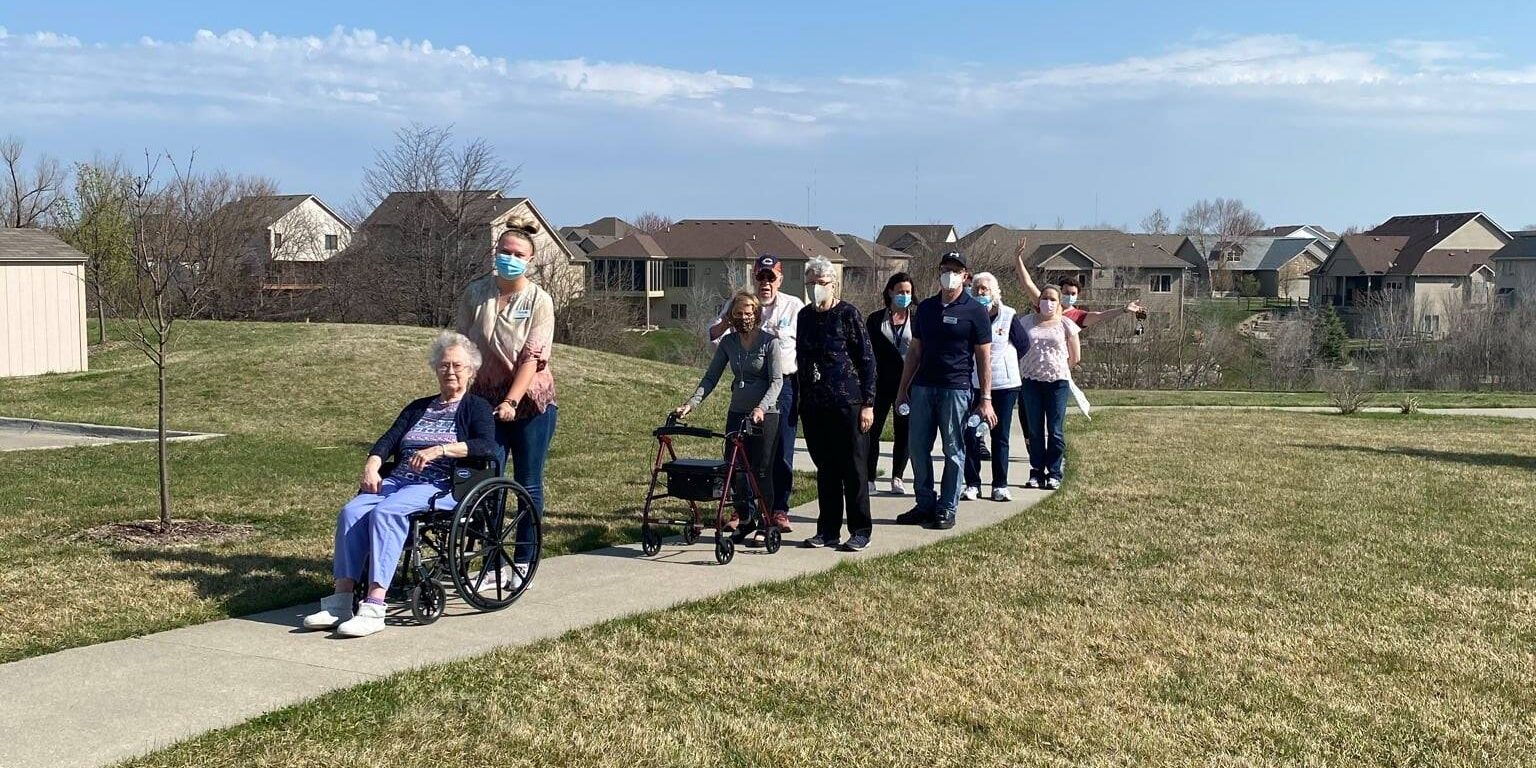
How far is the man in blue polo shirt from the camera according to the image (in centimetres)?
909

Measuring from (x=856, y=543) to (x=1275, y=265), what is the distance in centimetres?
9845

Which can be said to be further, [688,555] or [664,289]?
[664,289]

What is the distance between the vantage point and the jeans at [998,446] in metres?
10.7

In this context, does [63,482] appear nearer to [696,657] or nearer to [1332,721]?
[696,657]

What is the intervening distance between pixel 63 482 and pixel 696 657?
8.32 meters

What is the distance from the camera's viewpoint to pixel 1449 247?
8375cm

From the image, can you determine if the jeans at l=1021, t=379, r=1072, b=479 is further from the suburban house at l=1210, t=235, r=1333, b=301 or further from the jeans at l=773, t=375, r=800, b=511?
the suburban house at l=1210, t=235, r=1333, b=301

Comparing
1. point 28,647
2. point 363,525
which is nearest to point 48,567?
point 28,647

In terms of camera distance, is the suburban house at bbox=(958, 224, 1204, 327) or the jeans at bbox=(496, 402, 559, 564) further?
the suburban house at bbox=(958, 224, 1204, 327)

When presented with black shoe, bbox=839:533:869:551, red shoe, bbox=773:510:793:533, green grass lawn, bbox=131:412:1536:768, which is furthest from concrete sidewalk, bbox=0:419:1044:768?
red shoe, bbox=773:510:793:533

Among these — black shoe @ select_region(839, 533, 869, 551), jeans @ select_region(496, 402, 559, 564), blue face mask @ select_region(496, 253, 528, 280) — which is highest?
blue face mask @ select_region(496, 253, 528, 280)

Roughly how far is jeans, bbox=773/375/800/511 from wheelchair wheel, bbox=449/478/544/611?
2.25m

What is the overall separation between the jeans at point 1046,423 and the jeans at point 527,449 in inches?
212

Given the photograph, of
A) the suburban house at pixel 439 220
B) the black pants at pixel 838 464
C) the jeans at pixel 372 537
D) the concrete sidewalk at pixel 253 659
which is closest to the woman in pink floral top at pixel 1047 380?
the black pants at pixel 838 464
